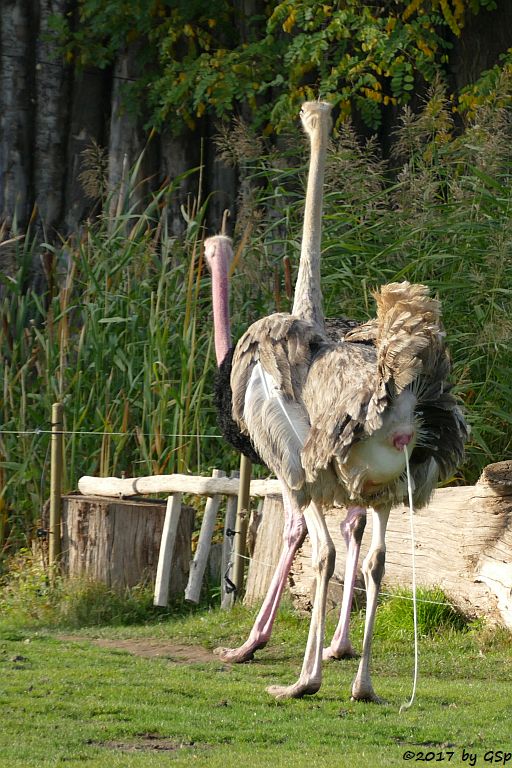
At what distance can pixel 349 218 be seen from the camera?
9891 millimetres

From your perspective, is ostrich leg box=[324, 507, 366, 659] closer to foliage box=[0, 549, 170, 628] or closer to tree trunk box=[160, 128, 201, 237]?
foliage box=[0, 549, 170, 628]

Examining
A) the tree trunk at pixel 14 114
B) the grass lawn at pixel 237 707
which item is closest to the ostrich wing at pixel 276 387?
the grass lawn at pixel 237 707

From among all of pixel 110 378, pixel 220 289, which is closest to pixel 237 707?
pixel 220 289

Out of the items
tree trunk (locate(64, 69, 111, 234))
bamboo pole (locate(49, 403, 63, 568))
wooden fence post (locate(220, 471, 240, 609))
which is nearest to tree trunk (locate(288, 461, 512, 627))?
wooden fence post (locate(220, 471, 240, 609))

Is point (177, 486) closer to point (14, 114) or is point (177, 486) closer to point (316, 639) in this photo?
point (316, 639)

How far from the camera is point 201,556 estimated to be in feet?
29.1

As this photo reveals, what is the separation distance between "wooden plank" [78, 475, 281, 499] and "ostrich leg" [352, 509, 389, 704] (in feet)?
7.25

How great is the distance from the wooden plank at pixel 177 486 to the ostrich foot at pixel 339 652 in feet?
4.68

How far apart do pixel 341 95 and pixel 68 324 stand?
3.47 meters

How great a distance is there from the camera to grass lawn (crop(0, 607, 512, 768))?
5.27 meters

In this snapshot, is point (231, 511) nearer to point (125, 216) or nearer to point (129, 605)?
point (129, 605)

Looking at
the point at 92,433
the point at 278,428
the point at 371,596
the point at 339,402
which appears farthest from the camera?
the point at 92,433

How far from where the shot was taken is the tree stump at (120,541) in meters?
9.02

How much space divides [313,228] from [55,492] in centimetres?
285
